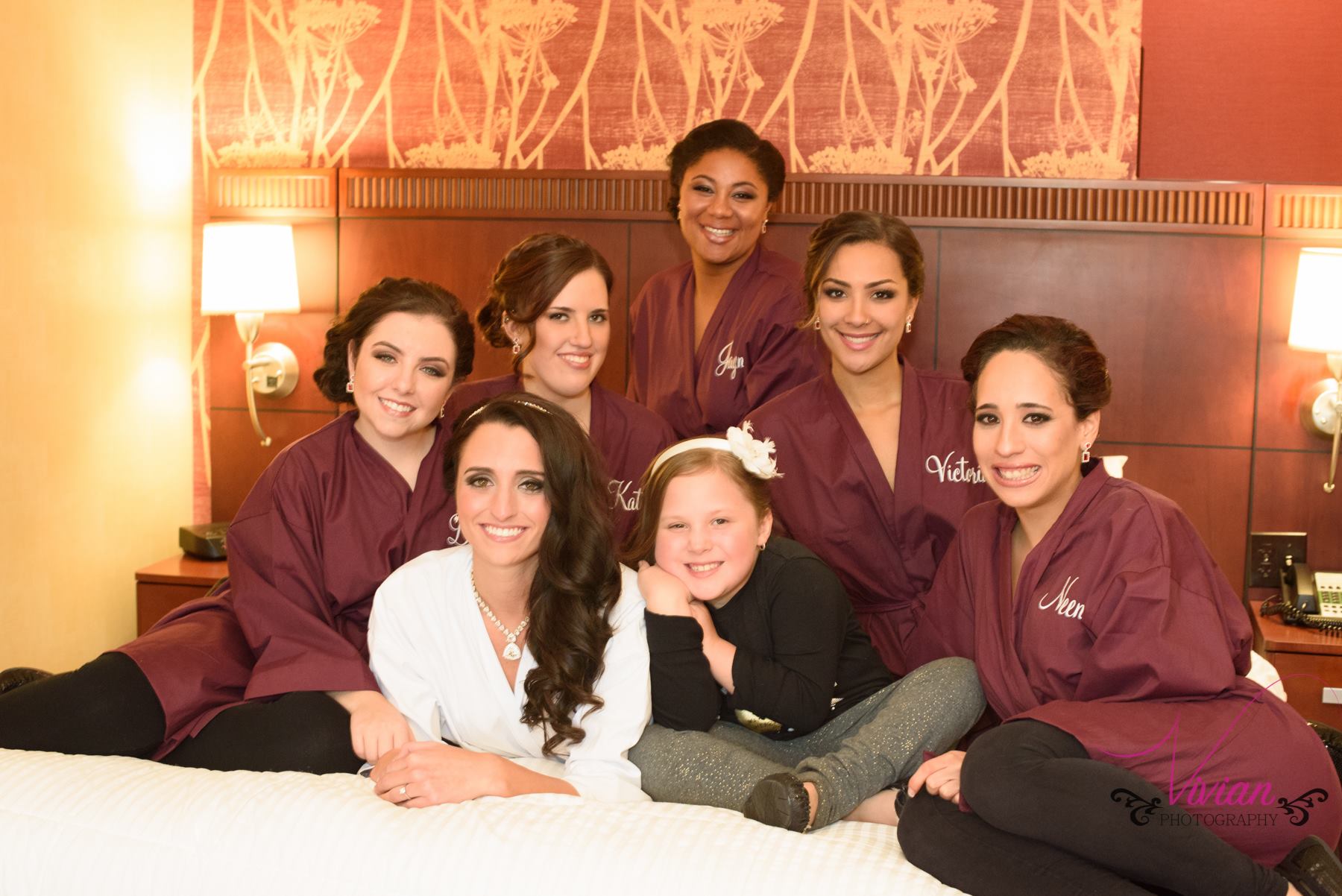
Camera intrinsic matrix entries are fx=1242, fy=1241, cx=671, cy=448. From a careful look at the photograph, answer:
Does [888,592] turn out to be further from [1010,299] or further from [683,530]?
[1010,299]

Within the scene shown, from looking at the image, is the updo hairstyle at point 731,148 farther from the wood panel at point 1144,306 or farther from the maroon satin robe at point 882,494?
the maroon satin robe at point 882,494

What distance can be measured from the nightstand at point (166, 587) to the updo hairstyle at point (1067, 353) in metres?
2.13

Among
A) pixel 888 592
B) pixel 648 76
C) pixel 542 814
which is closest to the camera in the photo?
pixel 542 814

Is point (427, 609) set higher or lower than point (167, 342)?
lower

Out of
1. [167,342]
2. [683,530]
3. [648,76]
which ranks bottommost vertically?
[683,530]

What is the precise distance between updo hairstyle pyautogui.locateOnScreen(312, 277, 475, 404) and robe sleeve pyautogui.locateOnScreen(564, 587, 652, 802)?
62cm

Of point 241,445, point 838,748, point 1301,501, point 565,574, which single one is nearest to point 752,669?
point 838,748

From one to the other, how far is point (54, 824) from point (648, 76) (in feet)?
7.75

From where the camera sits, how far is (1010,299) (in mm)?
3133

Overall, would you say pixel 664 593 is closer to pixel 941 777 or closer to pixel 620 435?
pixel 941 777

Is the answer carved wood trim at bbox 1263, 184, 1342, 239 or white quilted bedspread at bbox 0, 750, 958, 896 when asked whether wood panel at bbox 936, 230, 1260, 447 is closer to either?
carved wood trim at bbox 1263, 184, 1342, 239

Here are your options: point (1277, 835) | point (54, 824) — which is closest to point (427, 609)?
point (54, 824)

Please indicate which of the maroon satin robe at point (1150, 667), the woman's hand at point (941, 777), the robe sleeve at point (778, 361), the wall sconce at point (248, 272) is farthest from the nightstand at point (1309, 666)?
the wall sconce at point (248, 272)

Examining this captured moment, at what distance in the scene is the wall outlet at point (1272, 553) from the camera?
9.96ft
